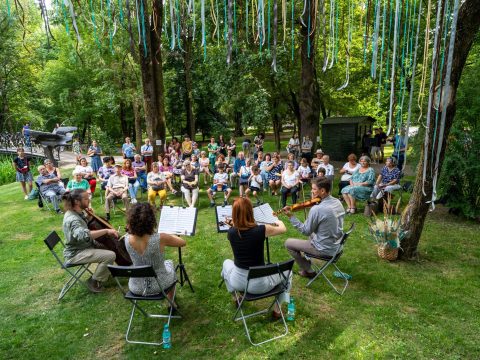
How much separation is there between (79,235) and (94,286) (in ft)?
2.73

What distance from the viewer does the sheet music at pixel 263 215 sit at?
13.7ft

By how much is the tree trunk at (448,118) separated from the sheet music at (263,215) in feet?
6.24

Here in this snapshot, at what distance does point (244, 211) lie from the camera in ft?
10.9

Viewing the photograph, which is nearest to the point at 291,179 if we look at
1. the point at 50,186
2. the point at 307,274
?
the point at 307,274

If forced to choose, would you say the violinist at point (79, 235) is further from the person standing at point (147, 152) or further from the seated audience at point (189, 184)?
the person standing at point (147, 152)

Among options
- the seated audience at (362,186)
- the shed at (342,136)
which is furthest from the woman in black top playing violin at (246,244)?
the shed at (342,136)

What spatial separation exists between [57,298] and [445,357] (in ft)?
14.1

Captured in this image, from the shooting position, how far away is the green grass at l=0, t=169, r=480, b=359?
3258 mm

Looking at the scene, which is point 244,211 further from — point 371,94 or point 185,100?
point 185,100

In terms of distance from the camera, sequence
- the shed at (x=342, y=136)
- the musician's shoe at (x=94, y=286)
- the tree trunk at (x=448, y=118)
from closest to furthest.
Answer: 1. the tree trunk at (x=448, y=118)
2. the musician's shoe at (x=94, y=286)
3. the shed at (x=342, y=136)

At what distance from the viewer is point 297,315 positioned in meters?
3.74

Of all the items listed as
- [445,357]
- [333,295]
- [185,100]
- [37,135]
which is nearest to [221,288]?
[333,295]

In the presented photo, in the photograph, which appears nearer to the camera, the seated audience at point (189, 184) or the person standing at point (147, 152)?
the seated audience at point (189, 184)

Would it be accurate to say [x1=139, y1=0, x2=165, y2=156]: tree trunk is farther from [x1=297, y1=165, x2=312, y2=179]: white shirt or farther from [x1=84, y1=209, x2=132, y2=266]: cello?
[x1=84, y1=209, x2=132, y2=266]: cello
